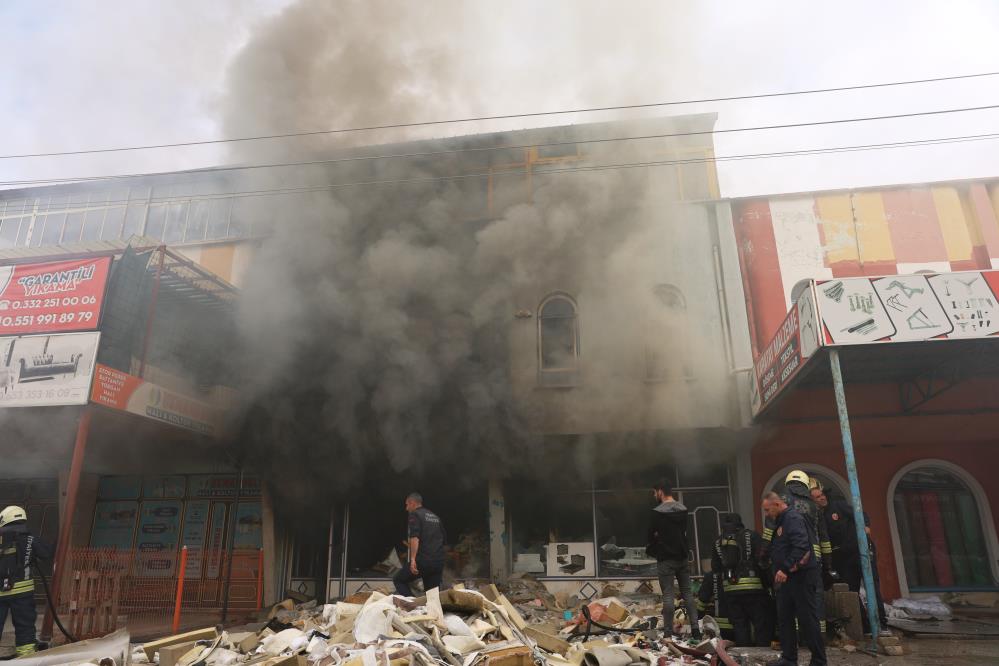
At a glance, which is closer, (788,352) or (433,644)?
(433,644)

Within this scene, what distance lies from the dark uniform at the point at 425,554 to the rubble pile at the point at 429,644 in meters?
0.75

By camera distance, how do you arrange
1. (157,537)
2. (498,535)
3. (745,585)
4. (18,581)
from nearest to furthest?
(745,585), (18,581), (498,535), (157,537)

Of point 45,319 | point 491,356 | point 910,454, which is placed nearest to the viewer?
point 45,319

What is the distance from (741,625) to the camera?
18.5ft

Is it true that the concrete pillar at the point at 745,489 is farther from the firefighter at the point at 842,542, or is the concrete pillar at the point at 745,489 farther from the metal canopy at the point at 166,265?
the metal canopy at the point at 166,265

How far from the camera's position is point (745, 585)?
555 centimetres

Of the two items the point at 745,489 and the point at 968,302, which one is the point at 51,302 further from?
the point at 968,302

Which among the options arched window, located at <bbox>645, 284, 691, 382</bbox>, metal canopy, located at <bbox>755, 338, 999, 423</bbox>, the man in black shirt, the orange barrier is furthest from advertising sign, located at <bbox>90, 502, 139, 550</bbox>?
metal canopy, located at <bbox>755, 338, 999, 423</bbox>

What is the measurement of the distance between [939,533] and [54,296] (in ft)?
45.1

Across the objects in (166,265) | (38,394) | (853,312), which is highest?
(166,265)

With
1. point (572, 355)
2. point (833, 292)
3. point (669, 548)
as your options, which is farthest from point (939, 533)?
point (572, 355)

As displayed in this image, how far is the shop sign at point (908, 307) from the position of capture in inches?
230

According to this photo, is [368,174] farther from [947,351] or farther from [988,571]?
[988,571]

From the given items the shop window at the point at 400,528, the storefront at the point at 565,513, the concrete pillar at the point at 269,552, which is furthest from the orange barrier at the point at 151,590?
the shop window at the point at 400,528
